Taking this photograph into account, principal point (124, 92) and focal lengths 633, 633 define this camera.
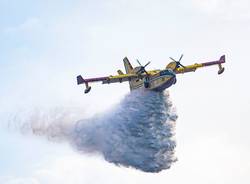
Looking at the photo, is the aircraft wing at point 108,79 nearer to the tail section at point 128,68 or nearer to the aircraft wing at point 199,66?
the tail section at point 128,68

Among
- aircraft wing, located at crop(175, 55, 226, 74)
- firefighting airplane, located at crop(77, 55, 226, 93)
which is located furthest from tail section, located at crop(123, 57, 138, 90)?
aircraft wing, located at crop(175, 55, 226, 74)

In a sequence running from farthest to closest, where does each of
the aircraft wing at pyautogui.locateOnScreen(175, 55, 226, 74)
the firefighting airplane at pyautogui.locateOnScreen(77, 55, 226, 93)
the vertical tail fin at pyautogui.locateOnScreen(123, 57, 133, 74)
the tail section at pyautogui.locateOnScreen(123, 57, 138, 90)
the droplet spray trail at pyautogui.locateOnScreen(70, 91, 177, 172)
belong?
the vertical tail fin at pyautogui.locateOnScreen(123, 57, 133, 74)
the aircraft wing at pyautogui.locateOnScreen(175, 55, 226, 74)
the tail section at pyautogui.locateOnScreen(123, 57, 138, 90)
the droplet spray trail at pyautogui.locateOnScreen(70, 91, 177, 172)
the firefighting airplane at pyautogui.locateOnScreen(77, 55, 226, 93)

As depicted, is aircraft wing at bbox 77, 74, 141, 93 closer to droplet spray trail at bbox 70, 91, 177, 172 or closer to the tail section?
the tail section

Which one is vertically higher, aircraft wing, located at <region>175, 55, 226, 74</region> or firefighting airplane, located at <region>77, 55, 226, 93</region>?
aircraft wing, located at <region>175, 55, 226, 74</region>

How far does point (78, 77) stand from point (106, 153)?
897 centimetres

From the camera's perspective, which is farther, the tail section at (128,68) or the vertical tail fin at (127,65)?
the vertical tail fin at (127,65)

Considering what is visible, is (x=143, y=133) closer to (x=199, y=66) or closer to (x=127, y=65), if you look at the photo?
(x=127, y=65)

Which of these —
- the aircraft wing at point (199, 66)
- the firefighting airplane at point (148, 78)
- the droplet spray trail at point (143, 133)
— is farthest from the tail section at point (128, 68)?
the aircraft wing at point (199, 66)

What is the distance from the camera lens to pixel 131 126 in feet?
221

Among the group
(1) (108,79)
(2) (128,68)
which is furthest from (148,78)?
(2) (128,68)

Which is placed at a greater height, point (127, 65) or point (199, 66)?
point (127, 65)

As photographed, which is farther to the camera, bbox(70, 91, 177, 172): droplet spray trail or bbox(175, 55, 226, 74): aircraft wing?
bbox(175, 55, 226, 74): aircraft wing

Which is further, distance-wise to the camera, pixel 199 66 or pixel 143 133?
pixel 199 66

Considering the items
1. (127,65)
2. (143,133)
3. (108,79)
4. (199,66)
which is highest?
(127,65)
